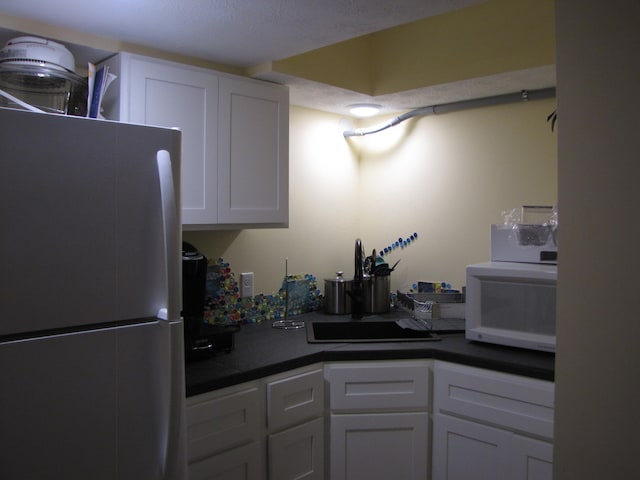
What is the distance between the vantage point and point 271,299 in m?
2.91

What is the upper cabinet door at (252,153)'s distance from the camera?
7.56 feet

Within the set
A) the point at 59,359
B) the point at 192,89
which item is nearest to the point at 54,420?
the point at 59,359

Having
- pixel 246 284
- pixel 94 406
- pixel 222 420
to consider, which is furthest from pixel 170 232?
pixel 246 284

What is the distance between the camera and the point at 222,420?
6.29 feet

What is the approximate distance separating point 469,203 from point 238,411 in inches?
65.3

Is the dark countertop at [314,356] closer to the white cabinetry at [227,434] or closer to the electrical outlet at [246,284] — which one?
the white cabinetry at [227,434]

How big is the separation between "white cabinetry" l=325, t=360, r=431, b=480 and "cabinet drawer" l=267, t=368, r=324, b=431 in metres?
0.07

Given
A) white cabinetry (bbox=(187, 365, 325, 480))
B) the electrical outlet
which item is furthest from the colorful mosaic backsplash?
white cabinetry (bbox=(187, 365, 325, 480))

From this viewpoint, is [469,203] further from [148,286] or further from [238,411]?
[148,286]

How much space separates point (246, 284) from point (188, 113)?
0.97 metres

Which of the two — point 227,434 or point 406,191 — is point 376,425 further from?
point 406,191

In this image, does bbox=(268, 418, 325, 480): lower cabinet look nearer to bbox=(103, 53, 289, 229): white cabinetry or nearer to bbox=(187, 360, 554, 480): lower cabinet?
bbox=(187, 360, 554, 480): lower cabinet

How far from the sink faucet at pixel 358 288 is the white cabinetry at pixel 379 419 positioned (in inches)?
23.7

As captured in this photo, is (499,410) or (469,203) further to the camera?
(469,203)
